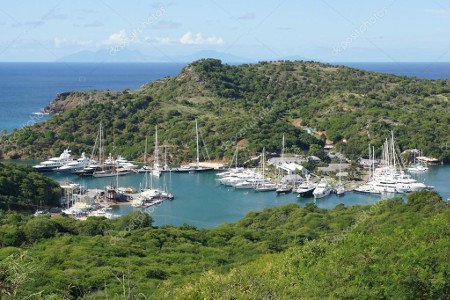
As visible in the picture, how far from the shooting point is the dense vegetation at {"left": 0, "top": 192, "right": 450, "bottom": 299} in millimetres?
12266

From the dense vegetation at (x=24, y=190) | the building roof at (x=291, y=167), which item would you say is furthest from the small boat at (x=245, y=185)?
the dense vegetation at (x=24, y=190)

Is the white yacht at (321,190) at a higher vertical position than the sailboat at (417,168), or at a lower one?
lower

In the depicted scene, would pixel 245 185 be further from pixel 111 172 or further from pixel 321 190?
pixel 111 172

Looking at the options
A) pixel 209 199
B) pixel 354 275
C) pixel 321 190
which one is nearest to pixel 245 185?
pixel 209 199

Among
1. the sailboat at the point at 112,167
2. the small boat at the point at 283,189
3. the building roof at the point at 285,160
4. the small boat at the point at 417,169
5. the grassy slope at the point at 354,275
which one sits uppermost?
the grassy slope at the point at 354,275

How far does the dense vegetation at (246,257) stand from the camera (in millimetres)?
12266

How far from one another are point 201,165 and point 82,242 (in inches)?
1038

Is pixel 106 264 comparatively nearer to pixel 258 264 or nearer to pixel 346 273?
pixel 258 264

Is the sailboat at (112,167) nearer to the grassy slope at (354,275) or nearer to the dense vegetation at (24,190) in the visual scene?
the dense vegetation at (24,190)

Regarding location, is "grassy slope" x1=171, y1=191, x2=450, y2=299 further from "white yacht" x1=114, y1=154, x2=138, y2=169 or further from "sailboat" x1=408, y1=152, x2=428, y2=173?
"white yacht" x1=114, y1=154, x2=138, y2=169

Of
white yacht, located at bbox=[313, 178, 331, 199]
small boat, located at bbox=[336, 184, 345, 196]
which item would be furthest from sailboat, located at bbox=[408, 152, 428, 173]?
white yacht, located at bbox=[313, 178, 331, 199]

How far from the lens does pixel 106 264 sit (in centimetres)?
→ 1794

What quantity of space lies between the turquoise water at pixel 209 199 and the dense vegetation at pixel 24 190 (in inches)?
142

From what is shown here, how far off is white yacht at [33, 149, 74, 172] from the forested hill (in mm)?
3442
